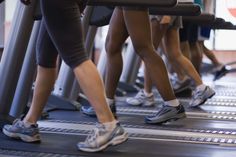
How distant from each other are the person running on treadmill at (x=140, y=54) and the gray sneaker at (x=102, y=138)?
63 centimetres

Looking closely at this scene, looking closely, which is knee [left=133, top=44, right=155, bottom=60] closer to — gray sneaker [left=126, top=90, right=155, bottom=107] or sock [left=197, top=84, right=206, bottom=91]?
sock [left=197, top=84, right=206, bottom=91]

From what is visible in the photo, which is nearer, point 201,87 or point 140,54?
point 140,54

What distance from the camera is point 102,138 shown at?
78.5 inches

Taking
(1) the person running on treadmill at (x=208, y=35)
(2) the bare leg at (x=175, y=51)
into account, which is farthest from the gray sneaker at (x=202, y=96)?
(1) the person running on treadmill at (x=208, y=35)

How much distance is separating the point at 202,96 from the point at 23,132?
1880 mm

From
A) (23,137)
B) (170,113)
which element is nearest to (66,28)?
(23,137)

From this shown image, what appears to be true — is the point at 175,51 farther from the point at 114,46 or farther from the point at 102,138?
the point at 102,138

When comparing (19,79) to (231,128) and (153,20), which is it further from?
(231,128)

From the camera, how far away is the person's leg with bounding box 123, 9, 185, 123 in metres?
2.42

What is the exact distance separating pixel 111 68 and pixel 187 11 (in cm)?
80

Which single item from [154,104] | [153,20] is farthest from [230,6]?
[154,104]

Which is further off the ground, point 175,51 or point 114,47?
point 114,47

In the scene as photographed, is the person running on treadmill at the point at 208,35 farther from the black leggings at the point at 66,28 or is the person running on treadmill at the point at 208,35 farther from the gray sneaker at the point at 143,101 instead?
the black leggings at the point at 66,28

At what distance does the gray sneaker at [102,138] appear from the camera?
1.99 metres
